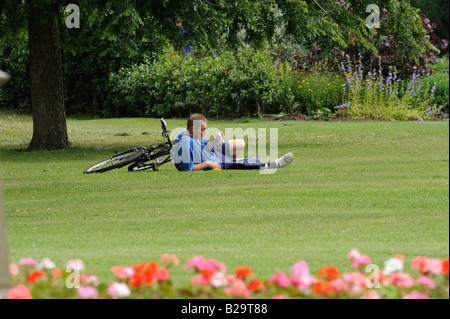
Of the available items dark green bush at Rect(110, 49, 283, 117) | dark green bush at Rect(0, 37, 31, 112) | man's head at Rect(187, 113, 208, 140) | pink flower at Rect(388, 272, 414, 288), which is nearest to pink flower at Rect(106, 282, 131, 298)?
pink flower at Rect(388, 272, 414, 288)

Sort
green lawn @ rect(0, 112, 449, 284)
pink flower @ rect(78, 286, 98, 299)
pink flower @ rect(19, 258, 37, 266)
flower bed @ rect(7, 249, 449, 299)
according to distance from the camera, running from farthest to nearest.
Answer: green lawn @ rect(0, 112, 449, 284) < pink flower @ rect(19, 258, 37, 266) < flower bed @ rect(7, 249, 449, 299) < pink flower @ rect(78, 286, 98, 299)

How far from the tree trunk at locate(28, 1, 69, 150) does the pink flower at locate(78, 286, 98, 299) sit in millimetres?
11038

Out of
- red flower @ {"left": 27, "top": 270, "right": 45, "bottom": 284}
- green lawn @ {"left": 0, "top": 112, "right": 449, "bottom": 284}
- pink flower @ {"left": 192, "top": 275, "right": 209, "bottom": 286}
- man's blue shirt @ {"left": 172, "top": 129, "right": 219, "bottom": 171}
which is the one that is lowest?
green lawn @ {"left": 0, "top": 112, "right": 449, "bottom": 284}

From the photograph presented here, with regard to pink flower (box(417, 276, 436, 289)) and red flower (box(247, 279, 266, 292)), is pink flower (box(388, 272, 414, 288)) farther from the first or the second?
red flower (box(247, 279, 266, 292))

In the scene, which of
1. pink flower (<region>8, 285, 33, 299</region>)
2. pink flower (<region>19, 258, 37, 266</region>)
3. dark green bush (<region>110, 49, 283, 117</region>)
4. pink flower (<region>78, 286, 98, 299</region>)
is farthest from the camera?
dark green bush (<region>110, 49, 283, 117</region>)

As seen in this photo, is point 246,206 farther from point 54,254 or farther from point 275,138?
point 275,138

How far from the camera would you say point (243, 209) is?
7.81 m

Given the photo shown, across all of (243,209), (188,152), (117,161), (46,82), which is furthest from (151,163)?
(46,82)

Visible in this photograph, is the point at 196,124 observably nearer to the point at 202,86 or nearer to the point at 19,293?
the point at 19,293

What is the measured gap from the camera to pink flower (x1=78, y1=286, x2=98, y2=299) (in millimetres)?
3893

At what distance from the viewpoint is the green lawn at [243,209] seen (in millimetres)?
5730

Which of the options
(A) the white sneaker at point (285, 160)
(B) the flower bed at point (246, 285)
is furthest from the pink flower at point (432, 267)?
(A) the white sneaker at point (285, 160)

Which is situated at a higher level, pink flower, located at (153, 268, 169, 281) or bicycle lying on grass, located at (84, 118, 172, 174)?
pink flower, located at (153, 268, 169, 281)

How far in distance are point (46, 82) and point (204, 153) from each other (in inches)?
201
